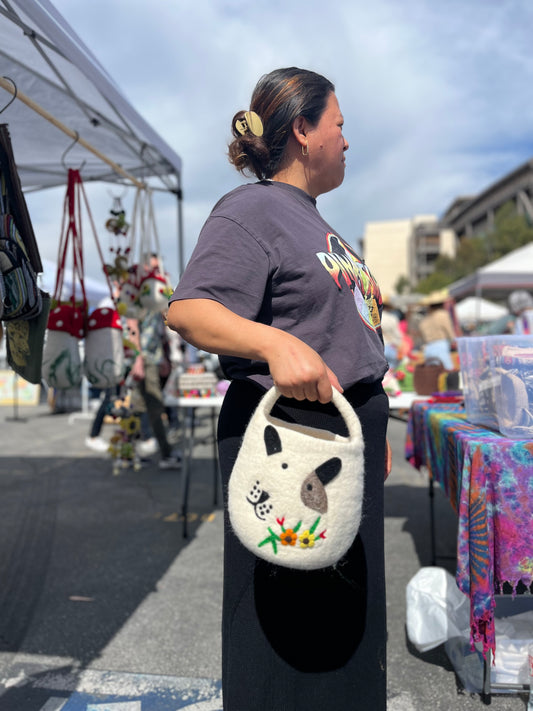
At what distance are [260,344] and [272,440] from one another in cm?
16

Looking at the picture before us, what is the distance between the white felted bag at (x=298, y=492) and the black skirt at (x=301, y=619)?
178mm

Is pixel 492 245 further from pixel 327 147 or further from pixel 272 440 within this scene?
pixel 272 440

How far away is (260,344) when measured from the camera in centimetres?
96

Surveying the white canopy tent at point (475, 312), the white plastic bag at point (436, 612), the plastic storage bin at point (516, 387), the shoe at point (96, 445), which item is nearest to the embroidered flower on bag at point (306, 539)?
the plastic storage bin at point (516, 387)

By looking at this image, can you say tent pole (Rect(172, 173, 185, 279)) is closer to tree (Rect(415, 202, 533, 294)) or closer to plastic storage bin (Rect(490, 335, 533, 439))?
plastic storage bin (Rect(490, 335, 533, 439))

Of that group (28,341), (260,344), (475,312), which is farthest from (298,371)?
(475,312)

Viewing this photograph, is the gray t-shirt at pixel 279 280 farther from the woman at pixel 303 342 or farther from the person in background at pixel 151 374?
the person in background at pixel 151 374

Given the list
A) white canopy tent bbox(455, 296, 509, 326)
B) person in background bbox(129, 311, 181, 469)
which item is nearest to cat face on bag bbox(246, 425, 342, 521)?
person in background bbox(129, 311, 181, 469)

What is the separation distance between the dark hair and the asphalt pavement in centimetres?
169

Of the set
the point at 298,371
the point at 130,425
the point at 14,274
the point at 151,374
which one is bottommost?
the point at 130,425

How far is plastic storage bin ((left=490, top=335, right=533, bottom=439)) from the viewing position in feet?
5.82

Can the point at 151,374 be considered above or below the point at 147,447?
above

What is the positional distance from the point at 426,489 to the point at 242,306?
12.9 ft

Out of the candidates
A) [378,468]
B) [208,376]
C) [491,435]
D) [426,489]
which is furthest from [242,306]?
[426,489]
